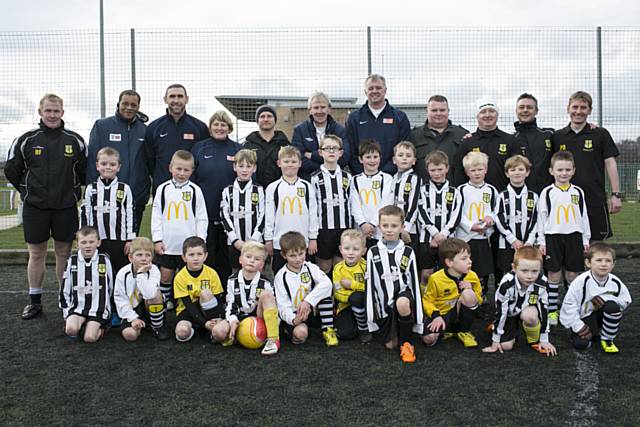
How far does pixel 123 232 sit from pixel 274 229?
1.28 m

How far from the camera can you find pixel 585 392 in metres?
3.03

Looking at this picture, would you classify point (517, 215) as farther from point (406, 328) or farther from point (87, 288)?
point (87, 288)

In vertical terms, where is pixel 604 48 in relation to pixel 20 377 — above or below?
above

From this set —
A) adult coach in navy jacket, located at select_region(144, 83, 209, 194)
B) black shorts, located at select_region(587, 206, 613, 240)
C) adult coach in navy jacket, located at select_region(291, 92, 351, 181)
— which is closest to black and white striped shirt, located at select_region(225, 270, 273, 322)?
adult coach in navy jacket, located at select_region(291, 92, 351, 181)

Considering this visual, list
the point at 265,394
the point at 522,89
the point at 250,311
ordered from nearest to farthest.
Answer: the point at 265,394 → the point at 250,311 → the point at 522,89

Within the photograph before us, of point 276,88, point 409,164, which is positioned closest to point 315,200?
point 409,164

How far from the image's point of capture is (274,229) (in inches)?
187

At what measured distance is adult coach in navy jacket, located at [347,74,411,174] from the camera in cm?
525

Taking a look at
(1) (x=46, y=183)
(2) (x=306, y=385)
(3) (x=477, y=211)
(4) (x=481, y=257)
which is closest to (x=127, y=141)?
(1) (x=46, y=183)

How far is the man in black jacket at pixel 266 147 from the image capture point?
203 inches

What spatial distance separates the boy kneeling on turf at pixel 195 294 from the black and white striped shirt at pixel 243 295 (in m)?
0.15

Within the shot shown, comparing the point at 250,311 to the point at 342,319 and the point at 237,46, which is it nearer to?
the point at 342,319

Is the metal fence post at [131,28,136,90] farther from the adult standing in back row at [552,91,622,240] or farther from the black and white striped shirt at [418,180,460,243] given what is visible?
the adult standing in back row at [552,91,622,240]

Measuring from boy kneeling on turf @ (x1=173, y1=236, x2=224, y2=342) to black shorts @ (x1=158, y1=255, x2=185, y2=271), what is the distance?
1.52 feet
